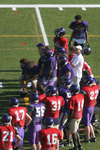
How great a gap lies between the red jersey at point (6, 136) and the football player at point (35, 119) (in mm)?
1115

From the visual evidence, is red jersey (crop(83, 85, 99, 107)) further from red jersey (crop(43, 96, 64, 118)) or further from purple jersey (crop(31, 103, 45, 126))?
purple jersey (crop(31, 103, 45, 126))

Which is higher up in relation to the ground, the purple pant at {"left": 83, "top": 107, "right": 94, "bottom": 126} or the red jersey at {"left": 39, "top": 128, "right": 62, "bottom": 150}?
the purple pant at {"left": 83, "top": 107, "right": 94, "bottom": 126}

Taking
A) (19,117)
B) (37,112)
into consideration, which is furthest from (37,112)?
(19,117)

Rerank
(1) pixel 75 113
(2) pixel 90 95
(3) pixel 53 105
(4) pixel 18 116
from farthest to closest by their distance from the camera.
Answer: (2) pixel 90 95 < (1) pixel 75 113 < (3) pixel 53 105 < (4) pixel 18 116

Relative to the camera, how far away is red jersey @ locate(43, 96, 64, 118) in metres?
16.4

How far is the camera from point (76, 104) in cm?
1666

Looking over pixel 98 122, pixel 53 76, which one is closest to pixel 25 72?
pixel 53 76

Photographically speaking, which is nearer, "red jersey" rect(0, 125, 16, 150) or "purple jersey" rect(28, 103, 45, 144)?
"red jersey" rect(0, 125, 16, 150)

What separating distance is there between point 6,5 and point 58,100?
13267 mm

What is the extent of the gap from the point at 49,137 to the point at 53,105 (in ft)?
5.28

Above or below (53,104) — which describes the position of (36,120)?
below

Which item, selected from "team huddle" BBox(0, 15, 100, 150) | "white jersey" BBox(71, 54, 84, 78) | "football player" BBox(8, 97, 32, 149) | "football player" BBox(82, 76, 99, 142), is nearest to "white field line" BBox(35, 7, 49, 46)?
"team huddle" BBox(0, 15, 100, 150)

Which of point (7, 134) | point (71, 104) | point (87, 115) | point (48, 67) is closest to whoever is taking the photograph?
point (7, 134)

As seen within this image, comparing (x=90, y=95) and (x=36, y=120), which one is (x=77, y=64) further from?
(x=36, y=120)
